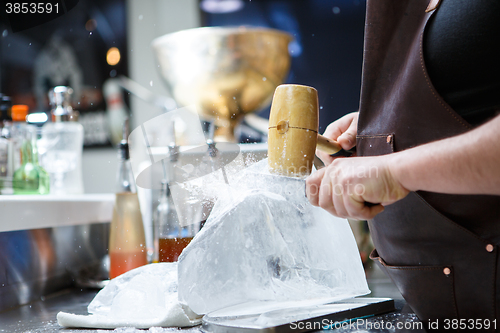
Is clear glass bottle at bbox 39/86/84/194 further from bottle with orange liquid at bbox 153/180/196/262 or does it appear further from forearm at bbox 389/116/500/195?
forearm at bbox 389/116/500/195

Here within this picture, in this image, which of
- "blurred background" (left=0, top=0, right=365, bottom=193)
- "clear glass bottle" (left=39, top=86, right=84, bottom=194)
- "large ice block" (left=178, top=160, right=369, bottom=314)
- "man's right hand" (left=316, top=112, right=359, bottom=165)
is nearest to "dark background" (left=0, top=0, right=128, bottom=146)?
"blurred background" (left=0, top=0, right=365, bottom=193)

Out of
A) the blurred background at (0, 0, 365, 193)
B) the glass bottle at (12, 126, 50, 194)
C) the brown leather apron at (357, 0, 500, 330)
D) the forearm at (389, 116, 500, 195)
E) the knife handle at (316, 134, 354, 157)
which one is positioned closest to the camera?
the forearm at (389, 116, 500, 195)

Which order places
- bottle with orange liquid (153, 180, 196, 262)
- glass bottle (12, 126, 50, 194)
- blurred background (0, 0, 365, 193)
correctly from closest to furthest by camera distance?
bottle with orange liquid (153, 180, 196, 262) < glass bottle (12, 126, 50, 194) < blurred background (0, 0, 365, 193)

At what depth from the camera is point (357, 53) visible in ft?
4.94

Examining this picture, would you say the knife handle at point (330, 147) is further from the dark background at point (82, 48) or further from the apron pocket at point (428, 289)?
the dark background at point (82, 48)

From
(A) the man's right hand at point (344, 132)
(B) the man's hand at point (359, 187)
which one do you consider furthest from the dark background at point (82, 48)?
(B) the man's hand at point (359, 187)

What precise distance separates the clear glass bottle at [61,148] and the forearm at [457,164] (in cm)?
112

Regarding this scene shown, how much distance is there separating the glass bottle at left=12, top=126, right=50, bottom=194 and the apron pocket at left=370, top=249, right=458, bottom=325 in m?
0.94

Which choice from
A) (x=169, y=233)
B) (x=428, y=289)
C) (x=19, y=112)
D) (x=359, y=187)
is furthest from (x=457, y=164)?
(x=19, y=112)

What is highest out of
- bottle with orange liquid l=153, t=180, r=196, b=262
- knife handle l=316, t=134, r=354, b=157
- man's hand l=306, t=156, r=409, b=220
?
knife handle l=316, t=134, r=354, b=157

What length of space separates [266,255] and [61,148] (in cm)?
96

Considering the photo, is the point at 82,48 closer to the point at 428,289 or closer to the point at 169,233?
the point at 169,233

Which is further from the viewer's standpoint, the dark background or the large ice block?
the dark background

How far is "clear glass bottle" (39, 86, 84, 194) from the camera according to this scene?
1323 millimetres
